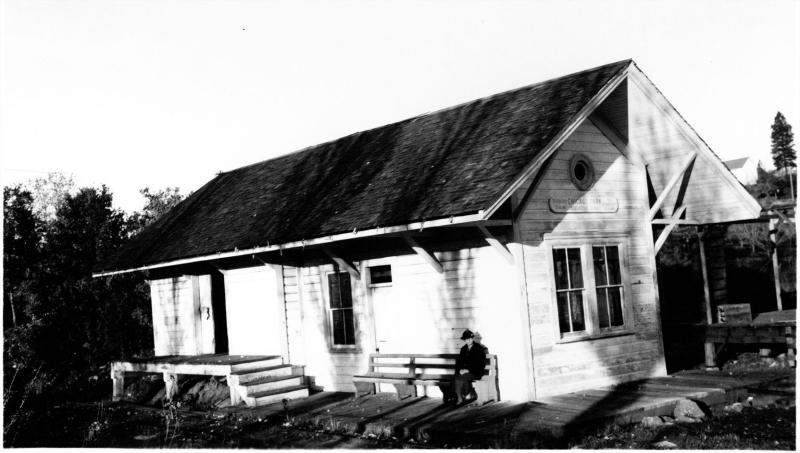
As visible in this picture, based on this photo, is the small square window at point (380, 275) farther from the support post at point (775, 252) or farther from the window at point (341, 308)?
the support post at point (775, 252)

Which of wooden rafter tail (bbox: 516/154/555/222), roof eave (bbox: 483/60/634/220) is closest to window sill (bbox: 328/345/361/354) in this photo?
wooden rafter tail (bbox: 516/154/555/222)

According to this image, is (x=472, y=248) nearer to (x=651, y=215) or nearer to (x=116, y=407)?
(x=651, y=215)

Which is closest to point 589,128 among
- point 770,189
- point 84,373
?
point 84,373

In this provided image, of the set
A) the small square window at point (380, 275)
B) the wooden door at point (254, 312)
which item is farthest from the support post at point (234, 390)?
the small square window at point (380, 275)

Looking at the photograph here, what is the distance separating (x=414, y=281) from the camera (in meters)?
14.3

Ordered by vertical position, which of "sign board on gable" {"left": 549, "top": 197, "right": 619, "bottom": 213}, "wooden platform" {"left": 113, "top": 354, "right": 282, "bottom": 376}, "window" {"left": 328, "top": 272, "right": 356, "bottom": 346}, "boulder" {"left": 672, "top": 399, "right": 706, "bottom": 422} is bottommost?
"boulder" {"left": 672, "top": 399, "right": 706, "bottom": 422}

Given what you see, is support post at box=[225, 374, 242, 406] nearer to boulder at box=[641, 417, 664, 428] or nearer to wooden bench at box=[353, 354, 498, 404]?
wooden bench at box=[353, 354, 498, 404]

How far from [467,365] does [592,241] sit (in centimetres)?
334

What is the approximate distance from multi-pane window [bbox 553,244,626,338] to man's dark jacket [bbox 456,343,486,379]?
5.11ft

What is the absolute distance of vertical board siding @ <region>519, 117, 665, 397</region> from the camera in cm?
1319

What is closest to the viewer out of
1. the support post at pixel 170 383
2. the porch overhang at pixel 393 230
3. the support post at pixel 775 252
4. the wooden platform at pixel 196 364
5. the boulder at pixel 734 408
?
the boulder at pixel 734 408

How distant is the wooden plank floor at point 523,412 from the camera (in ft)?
35.2

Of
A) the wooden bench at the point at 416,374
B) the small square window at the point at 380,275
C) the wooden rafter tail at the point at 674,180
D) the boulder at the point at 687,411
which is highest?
the wooden rafter tail at the point at 674,180

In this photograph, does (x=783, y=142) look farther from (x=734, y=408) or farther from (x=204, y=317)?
(x=734, y=408)
